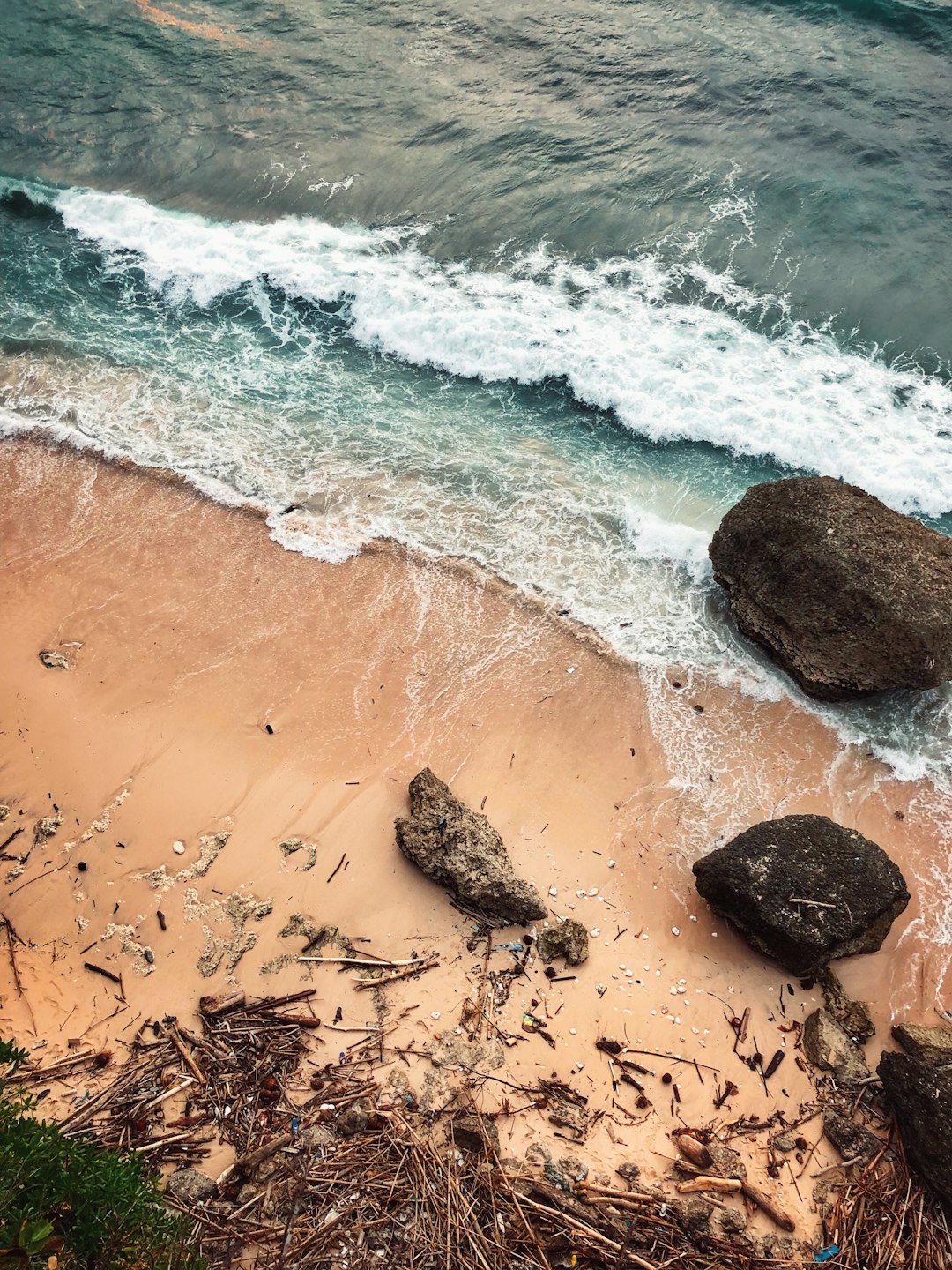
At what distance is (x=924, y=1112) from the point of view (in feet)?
17.3

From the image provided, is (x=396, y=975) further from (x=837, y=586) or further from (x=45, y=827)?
(x=837, y=586)

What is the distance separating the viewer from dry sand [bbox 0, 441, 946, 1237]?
18.6ft

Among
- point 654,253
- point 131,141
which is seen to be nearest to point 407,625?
point 654,253

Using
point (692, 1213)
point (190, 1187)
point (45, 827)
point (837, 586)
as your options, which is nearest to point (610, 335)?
point (837, 586)

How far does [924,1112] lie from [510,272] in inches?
478

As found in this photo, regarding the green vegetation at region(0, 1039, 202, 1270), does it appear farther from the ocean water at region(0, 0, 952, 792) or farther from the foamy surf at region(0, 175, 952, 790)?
the ocean water at region(0, 0, 952, 792)

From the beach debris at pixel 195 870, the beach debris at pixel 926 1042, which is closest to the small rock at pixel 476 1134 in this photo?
the beach debris at pixel 195 870

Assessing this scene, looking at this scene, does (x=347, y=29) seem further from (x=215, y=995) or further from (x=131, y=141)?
(x=215, y=995)

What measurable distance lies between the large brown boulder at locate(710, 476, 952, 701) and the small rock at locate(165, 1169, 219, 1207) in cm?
671

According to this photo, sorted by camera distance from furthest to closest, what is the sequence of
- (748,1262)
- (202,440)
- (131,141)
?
(131,141)
(202,440)
(748,1262)

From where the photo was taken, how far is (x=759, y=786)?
736 centimetres

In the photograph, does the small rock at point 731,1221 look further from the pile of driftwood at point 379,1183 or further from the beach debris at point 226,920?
the beach debris at point 226,920

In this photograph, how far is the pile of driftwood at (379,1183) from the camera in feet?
15.2

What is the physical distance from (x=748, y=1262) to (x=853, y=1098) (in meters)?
1.47
